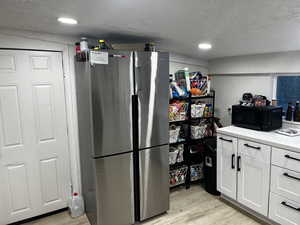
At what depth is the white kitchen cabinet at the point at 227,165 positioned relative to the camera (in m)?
2.63

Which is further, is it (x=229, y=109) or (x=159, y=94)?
(x=229, y=109)

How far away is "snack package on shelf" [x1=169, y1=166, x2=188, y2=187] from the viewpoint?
3.04 meters

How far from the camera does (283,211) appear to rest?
7.10 ft

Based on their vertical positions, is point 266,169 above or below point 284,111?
below

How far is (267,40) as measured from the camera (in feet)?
7.13

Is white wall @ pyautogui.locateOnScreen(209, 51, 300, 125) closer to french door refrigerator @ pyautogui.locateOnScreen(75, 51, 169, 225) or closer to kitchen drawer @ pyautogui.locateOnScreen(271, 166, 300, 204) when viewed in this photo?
kitchen drawer @ pyautogui.locateOnScreen(271, 166, 300, 204)

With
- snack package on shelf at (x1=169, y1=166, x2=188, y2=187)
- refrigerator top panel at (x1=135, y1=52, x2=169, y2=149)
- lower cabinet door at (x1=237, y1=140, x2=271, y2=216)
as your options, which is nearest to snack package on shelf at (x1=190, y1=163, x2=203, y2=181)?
snack package on shelf at (x1=169, y1=166, x2=188, y2=187)

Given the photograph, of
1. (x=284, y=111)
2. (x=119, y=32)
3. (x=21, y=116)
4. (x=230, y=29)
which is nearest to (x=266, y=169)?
(x=284, y=111)

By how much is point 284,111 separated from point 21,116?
3233 millimetres

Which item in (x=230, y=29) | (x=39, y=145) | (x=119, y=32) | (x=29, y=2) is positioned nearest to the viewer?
(x=29, y=2)

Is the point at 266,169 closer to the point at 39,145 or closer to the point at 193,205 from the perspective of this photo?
the point at 193,205

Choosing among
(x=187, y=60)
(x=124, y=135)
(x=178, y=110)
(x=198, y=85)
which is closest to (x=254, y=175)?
(x=178, y=110)

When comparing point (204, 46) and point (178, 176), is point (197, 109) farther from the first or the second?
point (178, 176)

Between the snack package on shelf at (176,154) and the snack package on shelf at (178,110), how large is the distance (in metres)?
0.42
